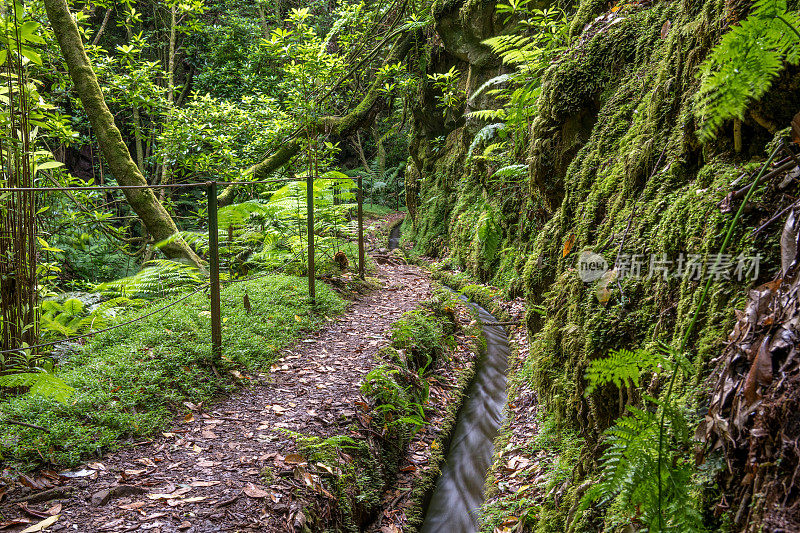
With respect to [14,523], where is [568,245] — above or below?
above

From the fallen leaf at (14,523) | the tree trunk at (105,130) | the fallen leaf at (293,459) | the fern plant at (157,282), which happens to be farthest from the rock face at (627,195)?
the tree trunk at (105,130)

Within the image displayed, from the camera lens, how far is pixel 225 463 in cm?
300

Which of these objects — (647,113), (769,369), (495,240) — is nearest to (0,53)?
(647,113)

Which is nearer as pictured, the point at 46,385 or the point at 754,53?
the point at 754,53

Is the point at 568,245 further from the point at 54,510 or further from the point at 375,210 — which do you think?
the point at 375,210

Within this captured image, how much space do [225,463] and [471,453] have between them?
2.13 m

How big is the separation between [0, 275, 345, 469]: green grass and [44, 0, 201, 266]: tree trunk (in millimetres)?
1694

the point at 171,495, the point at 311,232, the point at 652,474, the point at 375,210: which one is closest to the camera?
the point at 652,474

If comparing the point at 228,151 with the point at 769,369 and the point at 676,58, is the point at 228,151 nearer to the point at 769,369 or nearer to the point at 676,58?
the point at 676,58

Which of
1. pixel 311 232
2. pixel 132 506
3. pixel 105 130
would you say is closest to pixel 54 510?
pixel 132 506

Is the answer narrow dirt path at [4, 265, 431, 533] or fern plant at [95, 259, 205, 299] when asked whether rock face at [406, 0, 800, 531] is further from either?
fern plant at [95, 259, 205, 299]

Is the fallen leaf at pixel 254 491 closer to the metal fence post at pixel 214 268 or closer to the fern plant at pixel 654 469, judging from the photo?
the metal fence post at pixel 214 268

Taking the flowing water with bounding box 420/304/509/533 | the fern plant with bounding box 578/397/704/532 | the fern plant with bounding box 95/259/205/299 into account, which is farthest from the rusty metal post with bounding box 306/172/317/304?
the fern plant with bounding box 578/397/704/532

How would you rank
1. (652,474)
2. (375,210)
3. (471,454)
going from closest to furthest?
(652,474) → (471,454) → (375,210)
